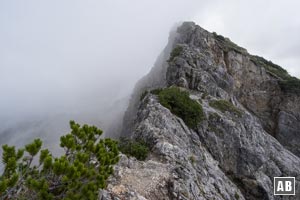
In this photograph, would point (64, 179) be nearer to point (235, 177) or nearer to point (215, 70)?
point (235, 177)

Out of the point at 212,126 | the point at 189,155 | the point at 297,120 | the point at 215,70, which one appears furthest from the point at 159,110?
the point at 297,120

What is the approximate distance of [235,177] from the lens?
99.5 ft

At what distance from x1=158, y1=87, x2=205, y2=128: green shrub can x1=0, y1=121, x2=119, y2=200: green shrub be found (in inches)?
632

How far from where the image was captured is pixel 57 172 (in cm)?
1098

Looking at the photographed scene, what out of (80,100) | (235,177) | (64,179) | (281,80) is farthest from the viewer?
(80,100)

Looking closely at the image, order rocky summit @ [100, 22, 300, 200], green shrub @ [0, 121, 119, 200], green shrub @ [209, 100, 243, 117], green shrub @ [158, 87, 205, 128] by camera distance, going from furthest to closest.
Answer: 1. green shrub @ [209, 100, 243, 117]
2. green shrub @ [158, 87, 205, 128]
3. rocky summit @ [100, 22, 300, 200]
4. green shrub @ [0, 121, 119, 200]

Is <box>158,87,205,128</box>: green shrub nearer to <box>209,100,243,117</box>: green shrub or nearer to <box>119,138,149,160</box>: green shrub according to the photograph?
<box>209,100,243,117</box>: green shrub

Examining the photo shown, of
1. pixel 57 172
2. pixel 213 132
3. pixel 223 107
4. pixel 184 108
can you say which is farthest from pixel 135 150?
pixel 223 107

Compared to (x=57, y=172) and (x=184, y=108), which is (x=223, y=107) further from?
(x=57, y=172)

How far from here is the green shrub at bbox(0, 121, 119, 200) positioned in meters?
10.7

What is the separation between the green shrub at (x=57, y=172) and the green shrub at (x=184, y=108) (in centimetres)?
1605

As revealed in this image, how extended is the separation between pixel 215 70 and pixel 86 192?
3653cm

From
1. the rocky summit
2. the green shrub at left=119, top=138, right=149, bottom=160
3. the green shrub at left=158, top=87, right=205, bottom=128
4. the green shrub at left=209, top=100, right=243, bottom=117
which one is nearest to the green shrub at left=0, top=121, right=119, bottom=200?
the rocky summit

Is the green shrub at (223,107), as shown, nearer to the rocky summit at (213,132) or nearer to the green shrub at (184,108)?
the rocky summit at (213,132)
